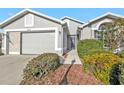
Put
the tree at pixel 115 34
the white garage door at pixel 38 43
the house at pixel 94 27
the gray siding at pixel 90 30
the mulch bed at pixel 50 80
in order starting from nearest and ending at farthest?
the mulch bed at pixel 50 80 → the tree at pixel 115 34 → the white garage door at pixel 38 43 → the house at pixel 94 27 → the gray siding at pixel 90 30

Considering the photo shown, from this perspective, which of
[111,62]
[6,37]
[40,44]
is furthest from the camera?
[6,37]

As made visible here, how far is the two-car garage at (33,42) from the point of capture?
1889 centimetres

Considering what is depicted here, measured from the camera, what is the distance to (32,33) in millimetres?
19547

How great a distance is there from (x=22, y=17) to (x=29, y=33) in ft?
5.57

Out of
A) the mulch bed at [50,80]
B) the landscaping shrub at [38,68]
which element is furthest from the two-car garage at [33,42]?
the landscaping shrub at [38,68]

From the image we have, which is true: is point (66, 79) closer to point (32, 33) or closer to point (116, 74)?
point (116, 74)

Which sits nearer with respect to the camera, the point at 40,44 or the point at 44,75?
the point at 44,75

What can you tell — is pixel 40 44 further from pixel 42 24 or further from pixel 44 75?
pixel 44 75

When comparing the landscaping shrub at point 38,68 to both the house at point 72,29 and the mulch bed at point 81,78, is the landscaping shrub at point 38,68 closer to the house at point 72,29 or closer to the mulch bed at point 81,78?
the mulch bed at point 81,78

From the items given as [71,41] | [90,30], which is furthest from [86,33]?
[71,41]

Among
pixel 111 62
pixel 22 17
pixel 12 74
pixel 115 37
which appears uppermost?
pixel 22 17

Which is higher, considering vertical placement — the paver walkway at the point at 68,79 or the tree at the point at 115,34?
the tree at the point at 115,34
